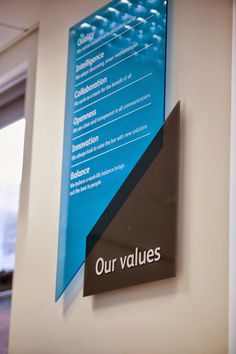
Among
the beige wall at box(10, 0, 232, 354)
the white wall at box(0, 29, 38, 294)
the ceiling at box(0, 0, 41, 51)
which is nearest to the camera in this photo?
the beige wall at box(10, 0, 232, 354)

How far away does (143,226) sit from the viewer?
2.91 m

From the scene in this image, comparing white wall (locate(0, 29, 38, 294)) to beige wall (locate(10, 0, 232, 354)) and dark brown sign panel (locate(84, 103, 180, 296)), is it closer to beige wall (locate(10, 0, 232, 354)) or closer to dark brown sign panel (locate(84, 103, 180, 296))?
beige wall (locate(10, 0, 232, 354))

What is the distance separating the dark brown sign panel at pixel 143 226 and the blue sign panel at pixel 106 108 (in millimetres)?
78

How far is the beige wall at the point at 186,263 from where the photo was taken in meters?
2.61

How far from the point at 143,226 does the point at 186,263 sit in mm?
280

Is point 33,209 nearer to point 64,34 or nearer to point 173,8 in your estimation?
point 64,34

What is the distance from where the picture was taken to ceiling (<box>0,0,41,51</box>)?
399cm

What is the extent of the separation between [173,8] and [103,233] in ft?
3.34

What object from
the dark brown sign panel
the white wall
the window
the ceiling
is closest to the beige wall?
the dark brown sign panel

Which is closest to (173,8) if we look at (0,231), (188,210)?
(188,210)

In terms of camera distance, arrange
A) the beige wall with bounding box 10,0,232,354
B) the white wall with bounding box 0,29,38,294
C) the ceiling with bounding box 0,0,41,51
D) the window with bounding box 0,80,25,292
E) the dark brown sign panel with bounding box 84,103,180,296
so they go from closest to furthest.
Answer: the beige wall with bounding box 10,0,232,354, the dark brown sign panel with bounding box 84,103,180,296, the white wall with bounding box 0,29,38,294, the ceiling with bounding box 0,0,41,51, the window with bounding box 0,80,25,292

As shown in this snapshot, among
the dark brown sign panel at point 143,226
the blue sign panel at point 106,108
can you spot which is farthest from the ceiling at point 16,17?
the dark brown sign panel at point 143,226

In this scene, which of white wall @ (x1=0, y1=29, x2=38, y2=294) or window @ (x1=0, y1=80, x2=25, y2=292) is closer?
white wall @ (x1=0, y1=29, x2=38, y2=294)

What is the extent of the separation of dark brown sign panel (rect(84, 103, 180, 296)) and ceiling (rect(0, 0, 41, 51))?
1.45 m
